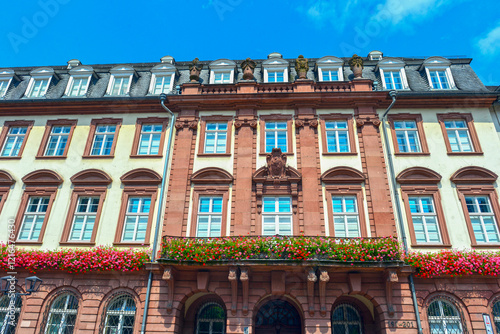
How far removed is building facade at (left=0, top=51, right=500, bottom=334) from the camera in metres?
14.8

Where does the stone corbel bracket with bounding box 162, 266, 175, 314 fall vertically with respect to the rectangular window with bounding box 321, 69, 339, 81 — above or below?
below

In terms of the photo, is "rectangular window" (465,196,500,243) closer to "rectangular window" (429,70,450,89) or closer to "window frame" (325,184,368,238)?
"window frame" (325,184,368,238)

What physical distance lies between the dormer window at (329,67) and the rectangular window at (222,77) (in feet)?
16.8

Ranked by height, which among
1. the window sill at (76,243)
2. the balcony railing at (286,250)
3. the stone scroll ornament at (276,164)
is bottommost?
the balcony railing at (286,250)

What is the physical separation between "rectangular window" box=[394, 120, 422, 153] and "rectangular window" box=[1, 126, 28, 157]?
19587mm

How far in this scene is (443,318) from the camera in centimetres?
1462

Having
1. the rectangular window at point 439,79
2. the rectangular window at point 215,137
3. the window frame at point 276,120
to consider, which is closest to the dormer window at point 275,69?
the window frame at point 276,120

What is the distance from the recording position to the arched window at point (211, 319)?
629 inches

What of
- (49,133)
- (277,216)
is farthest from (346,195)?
(49,133)

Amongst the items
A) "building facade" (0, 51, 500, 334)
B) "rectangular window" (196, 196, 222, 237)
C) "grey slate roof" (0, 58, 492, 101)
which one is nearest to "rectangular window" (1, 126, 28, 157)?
"building facade" (0, 51, 500, 334)

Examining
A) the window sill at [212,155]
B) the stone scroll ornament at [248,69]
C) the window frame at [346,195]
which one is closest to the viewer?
the window frame at [346,195]

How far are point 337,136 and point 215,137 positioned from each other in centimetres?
620

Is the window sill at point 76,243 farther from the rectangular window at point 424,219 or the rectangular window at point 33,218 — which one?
the rectangular window at point 424,219

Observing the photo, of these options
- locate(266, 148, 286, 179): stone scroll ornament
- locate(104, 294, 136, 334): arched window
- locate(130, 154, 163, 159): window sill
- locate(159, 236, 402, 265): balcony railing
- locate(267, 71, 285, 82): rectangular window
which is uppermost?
locate(267, 71, 285, 82): rectangular window
